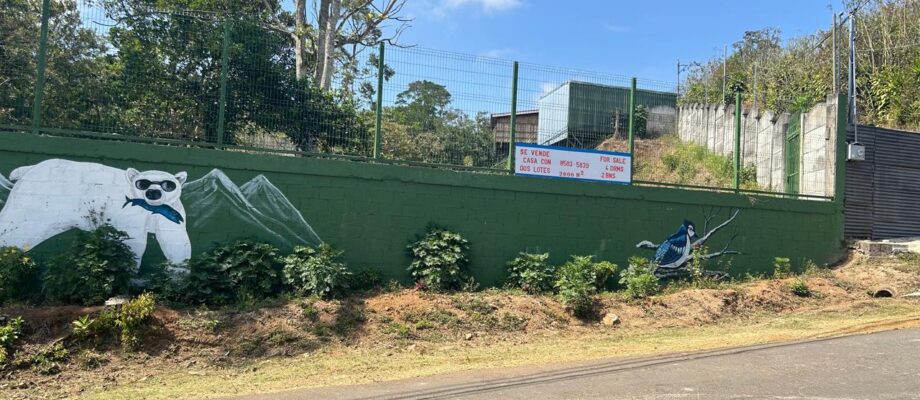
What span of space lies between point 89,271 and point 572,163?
7.86 metres

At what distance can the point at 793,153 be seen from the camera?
13.5 meters

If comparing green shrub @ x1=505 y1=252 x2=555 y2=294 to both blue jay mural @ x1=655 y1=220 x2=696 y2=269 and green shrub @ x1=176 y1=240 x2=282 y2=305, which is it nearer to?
blue jay mural @ x1=655 y1=220 x2=696 y2=269

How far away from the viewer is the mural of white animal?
8.54 m

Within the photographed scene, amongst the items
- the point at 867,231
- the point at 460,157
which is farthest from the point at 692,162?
the point at 460,157

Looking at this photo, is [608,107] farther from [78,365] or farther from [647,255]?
[78,365]

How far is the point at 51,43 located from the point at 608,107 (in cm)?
947

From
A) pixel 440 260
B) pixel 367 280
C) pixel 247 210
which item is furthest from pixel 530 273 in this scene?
pixel 247 210

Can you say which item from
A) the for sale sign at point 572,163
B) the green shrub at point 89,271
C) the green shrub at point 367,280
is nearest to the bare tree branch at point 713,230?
the for sale sign at point 572,163

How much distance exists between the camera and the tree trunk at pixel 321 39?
1543 centimetres

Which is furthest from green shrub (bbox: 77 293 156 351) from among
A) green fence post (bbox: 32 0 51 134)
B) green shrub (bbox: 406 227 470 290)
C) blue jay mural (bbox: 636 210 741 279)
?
blue jay mural (bbox: 636 210 741 279)

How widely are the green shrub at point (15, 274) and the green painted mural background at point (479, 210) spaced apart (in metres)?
1.31

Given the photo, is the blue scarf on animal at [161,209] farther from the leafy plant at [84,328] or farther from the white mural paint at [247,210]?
the leafy plant at [84,328]

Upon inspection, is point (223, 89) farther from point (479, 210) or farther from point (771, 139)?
point (771, 139)

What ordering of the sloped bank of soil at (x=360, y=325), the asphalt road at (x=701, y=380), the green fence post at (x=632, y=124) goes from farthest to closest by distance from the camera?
the green fence post at (x=632, y=124)
the sloped bank of soil at (x=360, y=325)
the asphalt road at (x=701, y=380)
